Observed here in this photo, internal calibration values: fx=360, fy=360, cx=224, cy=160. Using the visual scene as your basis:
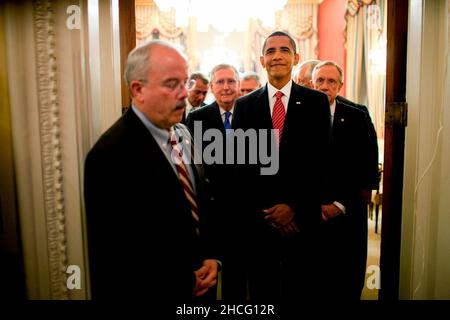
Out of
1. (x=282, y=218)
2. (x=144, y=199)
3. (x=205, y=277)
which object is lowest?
(x=205, y=277)

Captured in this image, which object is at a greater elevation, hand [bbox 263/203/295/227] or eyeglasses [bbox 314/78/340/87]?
eyeglasses [bbox 314/78/340/87]

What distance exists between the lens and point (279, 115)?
5.55 feet

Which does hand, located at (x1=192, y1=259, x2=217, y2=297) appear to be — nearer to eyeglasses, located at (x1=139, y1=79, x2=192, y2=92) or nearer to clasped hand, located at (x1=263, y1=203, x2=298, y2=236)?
clasped hand, located at (x1=263, y1=203, x2=298, y2=236)

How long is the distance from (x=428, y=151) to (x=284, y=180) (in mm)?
588

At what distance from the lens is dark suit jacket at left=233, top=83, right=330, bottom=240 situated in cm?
163

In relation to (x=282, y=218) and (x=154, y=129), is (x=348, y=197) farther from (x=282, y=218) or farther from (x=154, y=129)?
(x=154, y=129)

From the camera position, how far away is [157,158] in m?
1.11

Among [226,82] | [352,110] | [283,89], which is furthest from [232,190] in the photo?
[352,110]

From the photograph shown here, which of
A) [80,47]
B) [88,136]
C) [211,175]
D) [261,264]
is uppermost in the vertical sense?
[80,47]

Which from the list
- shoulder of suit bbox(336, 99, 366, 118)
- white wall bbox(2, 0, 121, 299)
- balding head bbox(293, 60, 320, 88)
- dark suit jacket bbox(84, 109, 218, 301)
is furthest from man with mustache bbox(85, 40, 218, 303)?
balding head bbox(293, 60, 320, 88)

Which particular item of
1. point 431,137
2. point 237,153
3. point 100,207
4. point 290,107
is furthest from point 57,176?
point 431,137

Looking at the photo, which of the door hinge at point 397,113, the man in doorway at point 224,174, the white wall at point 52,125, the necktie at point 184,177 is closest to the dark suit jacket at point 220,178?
the man in doorway at point 224,174

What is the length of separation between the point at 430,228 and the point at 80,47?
150cm

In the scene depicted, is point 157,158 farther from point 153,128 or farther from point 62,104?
point 62,104
